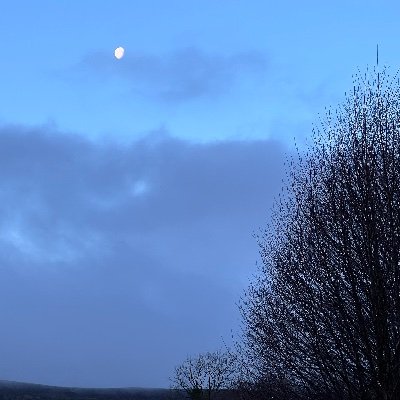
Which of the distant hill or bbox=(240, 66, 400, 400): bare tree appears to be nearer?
bbox=(240, 66, 400, 400): bare tree

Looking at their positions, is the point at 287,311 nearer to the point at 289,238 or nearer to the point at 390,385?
the point at 289,238

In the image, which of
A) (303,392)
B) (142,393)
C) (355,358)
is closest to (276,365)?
(303,392)

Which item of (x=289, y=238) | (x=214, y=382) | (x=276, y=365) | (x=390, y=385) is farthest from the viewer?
(x=214, y=382)

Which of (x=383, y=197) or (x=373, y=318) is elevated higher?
(x=383, y=197)

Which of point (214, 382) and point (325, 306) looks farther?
point (214, 382)

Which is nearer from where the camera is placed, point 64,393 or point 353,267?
point 353,267

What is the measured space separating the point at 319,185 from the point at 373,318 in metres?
4.98

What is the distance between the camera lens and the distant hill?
113075mm

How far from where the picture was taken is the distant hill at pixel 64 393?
113 m

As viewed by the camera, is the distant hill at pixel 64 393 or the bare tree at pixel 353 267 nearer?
the bare tree at pixel 353 267

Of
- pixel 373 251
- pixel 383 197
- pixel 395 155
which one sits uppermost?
pixel 395 155

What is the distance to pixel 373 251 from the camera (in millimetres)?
18266

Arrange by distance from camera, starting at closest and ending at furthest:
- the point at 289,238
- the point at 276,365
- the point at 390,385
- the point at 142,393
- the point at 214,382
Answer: the point at 390,385 < the point at 289,238 < the point at 276,365 < the point at 214,382 < the point at 142,393

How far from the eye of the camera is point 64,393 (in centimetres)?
11988
